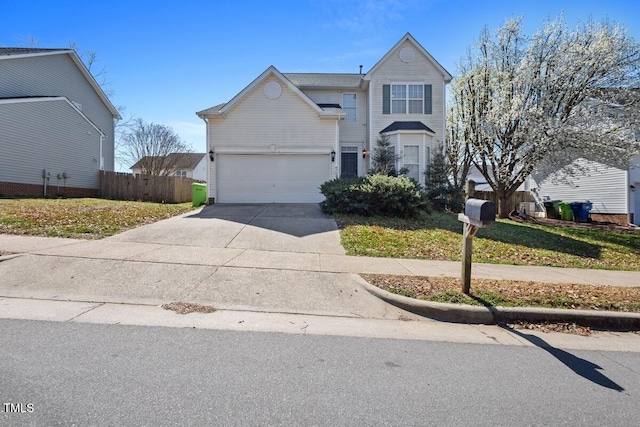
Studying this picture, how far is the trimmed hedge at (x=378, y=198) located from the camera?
12266mm

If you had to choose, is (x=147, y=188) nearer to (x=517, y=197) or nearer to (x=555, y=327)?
(x=555, y=327)

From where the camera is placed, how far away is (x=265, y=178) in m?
16.0

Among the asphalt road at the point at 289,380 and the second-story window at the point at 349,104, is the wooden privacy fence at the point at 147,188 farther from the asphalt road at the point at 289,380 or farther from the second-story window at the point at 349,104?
the asphalt road at the point at 289,380

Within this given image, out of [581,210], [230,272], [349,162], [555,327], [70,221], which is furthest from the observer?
[349,162]

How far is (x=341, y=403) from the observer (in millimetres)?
2699

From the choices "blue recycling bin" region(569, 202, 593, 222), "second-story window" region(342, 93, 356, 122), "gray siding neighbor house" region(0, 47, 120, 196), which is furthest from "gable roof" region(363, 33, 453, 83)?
"gray siding neighbor house" region(0, 47, 120, 196)

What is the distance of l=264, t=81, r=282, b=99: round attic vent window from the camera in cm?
1606

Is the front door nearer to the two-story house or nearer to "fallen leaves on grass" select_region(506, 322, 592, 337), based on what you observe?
the two-story house

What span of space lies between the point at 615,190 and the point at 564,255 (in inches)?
540

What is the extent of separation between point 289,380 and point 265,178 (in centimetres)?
1358

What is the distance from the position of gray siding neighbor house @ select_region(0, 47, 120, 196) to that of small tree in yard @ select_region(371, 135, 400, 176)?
57.2ft

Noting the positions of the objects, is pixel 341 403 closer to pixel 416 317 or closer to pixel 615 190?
pixel 416 317

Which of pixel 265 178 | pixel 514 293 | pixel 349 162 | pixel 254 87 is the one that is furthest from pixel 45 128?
pixel 514 293

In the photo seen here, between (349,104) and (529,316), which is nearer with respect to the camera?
(529,316)
